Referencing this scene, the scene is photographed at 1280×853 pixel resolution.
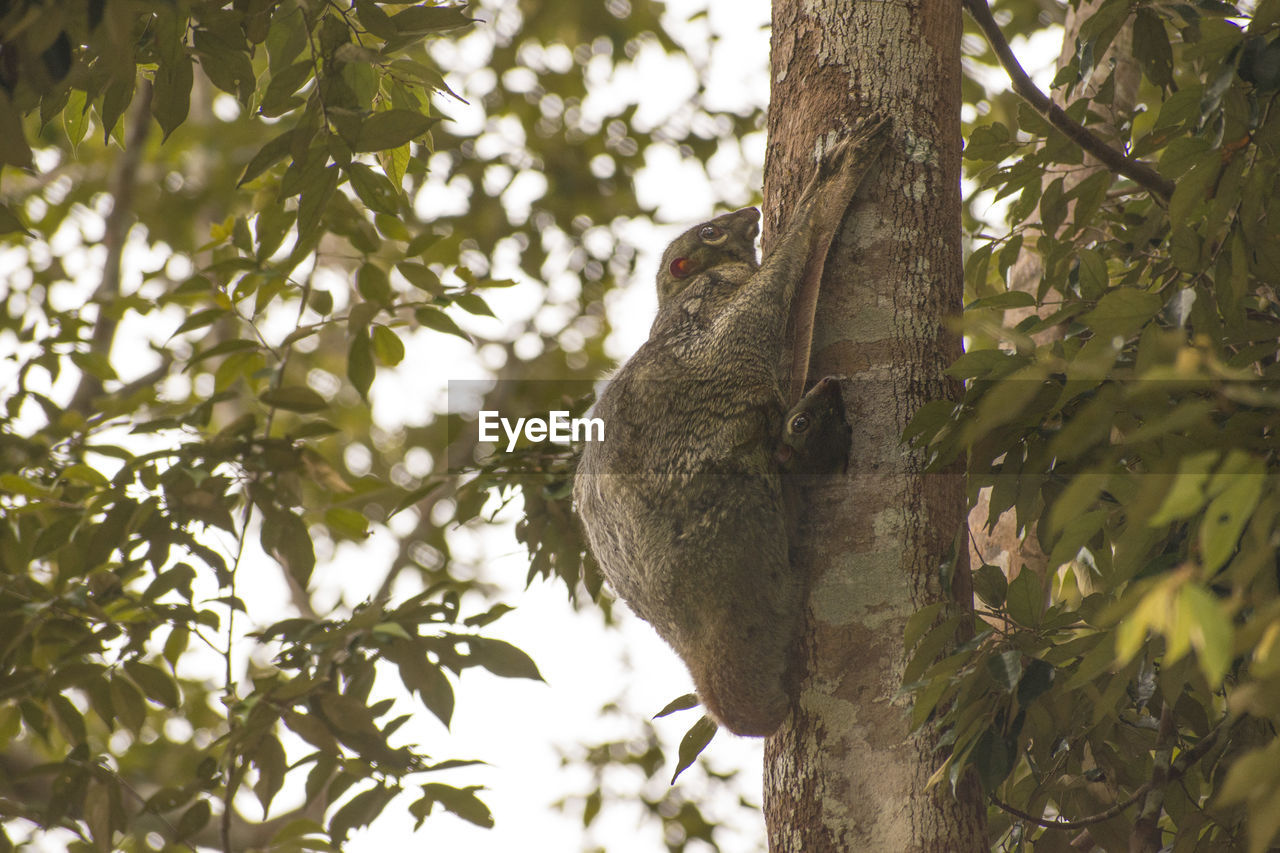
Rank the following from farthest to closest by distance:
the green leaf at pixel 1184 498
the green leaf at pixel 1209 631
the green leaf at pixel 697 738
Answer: the green leaf at pixel 697 738, the green leaf at pixel 1184 498, the green leaf at pixel 1209 631

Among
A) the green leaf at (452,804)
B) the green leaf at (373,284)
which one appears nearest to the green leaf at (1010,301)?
the green leaf at (452,804)

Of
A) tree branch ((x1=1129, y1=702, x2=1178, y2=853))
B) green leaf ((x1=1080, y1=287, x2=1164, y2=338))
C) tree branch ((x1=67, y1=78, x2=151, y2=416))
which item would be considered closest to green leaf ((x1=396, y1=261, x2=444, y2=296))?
green leaf ((x1=1080, y1=287, x2=1164, y2=338))

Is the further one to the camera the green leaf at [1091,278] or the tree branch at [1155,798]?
the green leaf at [1091,278]

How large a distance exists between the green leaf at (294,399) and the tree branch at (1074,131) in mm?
2451

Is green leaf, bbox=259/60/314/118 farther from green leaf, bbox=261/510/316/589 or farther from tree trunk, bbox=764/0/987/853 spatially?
green leaf, bbox=261/510/316/589

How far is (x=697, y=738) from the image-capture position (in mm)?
2998

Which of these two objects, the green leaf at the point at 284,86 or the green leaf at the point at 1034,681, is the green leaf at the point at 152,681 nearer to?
the green leaf at the point at 284,86

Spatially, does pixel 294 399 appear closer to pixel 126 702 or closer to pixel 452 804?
pixel 126 702

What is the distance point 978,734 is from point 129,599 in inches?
114

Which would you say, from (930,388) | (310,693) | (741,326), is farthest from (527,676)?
(930,388)

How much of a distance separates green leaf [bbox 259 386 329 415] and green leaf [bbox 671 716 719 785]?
1765 mm

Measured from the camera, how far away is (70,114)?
9.76 feet

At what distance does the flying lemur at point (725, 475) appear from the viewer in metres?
2.72

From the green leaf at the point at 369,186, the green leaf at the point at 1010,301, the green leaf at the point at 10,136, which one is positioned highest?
the green leaf at the point at 369,186
